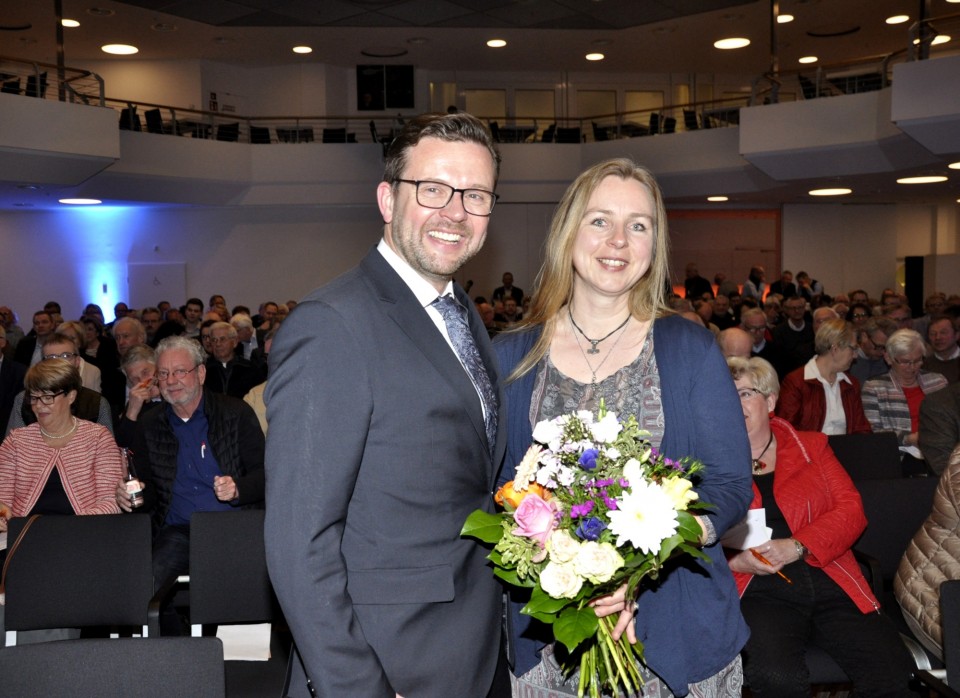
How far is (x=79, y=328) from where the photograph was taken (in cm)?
866

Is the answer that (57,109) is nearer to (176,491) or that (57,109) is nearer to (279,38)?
(279,38)

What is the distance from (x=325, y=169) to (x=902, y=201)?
523 inches

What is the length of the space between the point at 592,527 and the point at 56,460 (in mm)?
3605

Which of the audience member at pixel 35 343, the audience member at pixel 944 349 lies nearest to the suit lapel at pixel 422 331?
the audience member at pixel 944 349

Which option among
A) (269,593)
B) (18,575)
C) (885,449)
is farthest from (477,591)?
(885,449)

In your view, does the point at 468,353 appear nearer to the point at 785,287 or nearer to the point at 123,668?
the point at 123,668

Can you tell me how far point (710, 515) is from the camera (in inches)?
83.0

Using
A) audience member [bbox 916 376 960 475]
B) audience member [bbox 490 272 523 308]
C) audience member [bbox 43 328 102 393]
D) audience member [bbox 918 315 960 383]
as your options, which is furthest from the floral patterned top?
audience member [bbox 490 272 523 308]

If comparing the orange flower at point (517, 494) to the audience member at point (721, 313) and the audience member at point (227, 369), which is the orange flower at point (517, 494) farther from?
the audience member at point (721, 313)

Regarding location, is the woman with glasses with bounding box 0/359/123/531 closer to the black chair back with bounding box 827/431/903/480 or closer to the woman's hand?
the woman's hand

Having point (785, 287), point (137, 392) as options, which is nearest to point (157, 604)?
point (137, 392)

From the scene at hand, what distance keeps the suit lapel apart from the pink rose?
0.17 meters

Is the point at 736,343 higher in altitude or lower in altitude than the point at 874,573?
higher

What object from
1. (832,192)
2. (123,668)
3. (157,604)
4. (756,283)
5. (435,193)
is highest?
(832,192)
